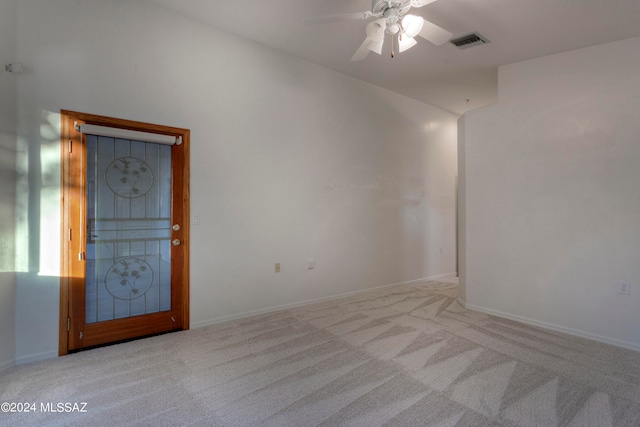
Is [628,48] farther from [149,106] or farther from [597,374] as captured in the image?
[149,106]

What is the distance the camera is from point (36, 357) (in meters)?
2.59

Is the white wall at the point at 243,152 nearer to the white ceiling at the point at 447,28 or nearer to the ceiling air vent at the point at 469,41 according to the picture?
the white ceiling at the point at 447,28

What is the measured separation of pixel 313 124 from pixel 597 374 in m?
3.74

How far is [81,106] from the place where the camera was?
2.77 m

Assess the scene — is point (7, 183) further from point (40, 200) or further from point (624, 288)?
point (624, 288)

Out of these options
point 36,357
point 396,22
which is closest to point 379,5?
point 396,22

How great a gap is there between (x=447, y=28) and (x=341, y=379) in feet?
11.3

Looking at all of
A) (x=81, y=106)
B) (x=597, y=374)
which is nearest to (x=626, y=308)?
(x=597, y=374)

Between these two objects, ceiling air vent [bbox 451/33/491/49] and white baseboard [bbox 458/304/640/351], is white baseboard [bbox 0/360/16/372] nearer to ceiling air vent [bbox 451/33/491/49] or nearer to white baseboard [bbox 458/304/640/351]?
white baseboard [bbox 458/304/640/351]

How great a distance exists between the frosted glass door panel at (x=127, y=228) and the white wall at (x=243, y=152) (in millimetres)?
257

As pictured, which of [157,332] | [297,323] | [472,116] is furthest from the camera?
[472,116]

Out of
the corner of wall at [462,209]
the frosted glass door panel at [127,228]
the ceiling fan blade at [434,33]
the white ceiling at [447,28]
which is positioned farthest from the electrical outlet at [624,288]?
→ the frosted glass door panel at [127,228]

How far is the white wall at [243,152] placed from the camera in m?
2.63

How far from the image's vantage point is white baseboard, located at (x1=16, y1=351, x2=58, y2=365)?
99.8 inches
